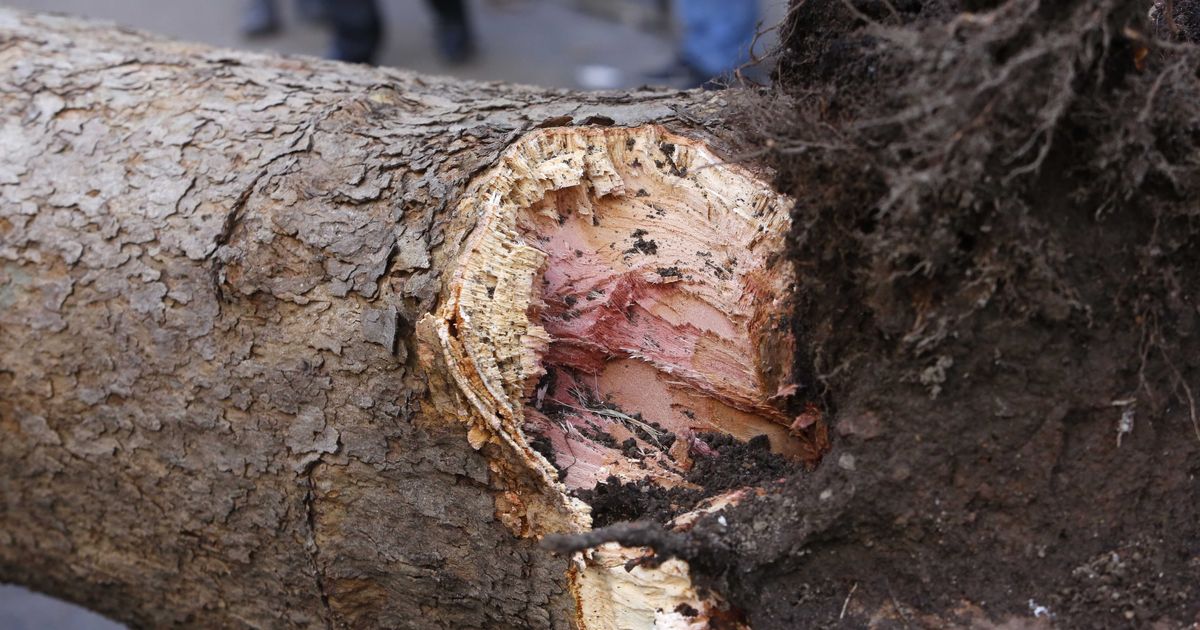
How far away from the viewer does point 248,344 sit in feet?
5.63

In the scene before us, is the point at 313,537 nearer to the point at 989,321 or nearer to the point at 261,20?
the point at 989,321

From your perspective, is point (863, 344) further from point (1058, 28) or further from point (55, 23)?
point (55, 23)

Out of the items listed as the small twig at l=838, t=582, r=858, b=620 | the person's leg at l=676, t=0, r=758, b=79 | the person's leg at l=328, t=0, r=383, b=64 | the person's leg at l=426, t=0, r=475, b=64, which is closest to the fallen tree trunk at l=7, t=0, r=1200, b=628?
the small twig at l=838, t=582, r=858, b=620

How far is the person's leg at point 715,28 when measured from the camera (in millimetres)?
4523

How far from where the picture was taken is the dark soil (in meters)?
1.17

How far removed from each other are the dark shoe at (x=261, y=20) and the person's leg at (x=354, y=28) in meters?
0.99

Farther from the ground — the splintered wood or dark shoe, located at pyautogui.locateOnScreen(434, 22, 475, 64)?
dark shoe, located at pyautogui.locateOnScreen(434, 22, 475, 64)

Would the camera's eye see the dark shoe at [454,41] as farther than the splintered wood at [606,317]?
Yes

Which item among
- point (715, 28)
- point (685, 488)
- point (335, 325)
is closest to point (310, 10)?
point (715, 28)

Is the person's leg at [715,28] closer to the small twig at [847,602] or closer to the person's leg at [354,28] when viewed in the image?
the person's leg at [354,28]

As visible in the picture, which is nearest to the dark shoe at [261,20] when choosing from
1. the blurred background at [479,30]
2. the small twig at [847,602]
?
the blurred background at [479,30]

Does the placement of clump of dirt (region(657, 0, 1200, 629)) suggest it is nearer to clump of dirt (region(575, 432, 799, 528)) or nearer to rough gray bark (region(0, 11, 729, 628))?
clump of dirt (region(575, 432, 799, 528))

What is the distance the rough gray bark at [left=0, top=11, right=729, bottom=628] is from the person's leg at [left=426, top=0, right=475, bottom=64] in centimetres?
352

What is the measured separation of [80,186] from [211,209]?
36 centimetres
